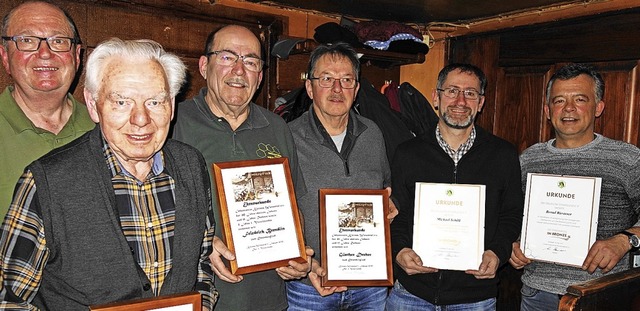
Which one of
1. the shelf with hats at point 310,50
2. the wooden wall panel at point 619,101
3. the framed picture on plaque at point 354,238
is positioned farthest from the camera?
the shelf with hats at point 310,50

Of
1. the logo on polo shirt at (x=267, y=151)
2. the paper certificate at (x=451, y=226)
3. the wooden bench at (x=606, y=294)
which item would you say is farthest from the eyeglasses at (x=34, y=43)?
the wooden bench at (x=606, y=294)

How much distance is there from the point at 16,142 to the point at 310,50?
6.41 ft

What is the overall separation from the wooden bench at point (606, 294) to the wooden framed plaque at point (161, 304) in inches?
47.7

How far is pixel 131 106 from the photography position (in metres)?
1.44

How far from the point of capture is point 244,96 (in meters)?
2.09

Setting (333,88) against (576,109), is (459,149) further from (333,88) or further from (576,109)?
(333,88)

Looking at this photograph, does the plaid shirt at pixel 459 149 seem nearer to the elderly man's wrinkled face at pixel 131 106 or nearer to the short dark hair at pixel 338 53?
the short dark hair at pixel 338 53

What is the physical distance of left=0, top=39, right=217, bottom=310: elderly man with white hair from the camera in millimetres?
1329

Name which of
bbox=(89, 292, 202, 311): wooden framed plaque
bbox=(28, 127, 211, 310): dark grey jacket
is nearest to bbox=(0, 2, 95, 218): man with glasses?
bbox=(28, 127, 211, 310): dark grey jacket

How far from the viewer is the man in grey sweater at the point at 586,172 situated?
2.34 metres

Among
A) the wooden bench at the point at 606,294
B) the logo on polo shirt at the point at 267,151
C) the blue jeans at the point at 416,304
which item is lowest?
the blue jeans at the point at 416,304

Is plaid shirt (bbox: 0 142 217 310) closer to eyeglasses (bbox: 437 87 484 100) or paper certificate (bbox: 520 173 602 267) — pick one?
eyeglasses (bbox: 437 87 484 100)

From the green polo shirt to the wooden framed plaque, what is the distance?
0.83 meters

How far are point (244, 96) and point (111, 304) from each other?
1.07m
